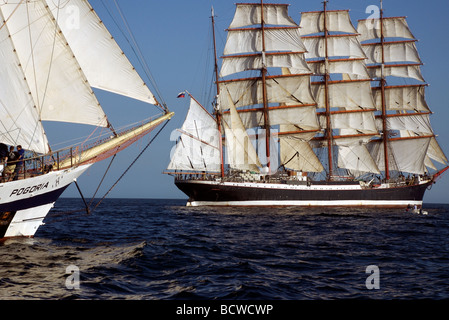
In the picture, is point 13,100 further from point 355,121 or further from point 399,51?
point 399,51

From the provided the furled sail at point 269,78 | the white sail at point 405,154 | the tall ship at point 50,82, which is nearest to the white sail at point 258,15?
the furled sail at point 269,78

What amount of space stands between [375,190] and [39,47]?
190ft

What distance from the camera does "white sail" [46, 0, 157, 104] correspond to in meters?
21.7

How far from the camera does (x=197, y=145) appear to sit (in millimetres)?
64812

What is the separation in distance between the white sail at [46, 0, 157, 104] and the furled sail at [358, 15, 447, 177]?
2347 inches

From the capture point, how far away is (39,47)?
21812 mm

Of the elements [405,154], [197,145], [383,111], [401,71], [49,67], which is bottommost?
[49,67]

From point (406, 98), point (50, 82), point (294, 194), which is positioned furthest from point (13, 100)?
point (406, 98)

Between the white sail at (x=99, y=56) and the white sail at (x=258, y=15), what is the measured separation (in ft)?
170

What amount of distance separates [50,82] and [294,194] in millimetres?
48523

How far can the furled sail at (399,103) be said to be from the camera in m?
74.6

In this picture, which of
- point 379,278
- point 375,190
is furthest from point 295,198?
point 379,278

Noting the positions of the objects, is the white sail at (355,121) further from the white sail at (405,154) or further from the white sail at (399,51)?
the white sail at (399,51)
